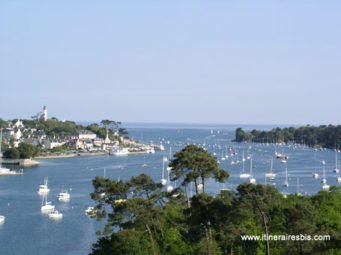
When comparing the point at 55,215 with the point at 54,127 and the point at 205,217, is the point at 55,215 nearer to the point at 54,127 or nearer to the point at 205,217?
the point at 205,217

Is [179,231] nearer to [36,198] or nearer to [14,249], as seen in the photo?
[14,249]

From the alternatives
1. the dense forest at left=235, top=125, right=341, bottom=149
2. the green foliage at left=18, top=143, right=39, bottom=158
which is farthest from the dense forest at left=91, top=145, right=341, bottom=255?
the dense forest at left=235, top=125, right=341, bottom=149

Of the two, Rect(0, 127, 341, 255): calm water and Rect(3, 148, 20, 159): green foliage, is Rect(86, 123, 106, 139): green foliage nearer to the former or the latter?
Rect(0, 127, 341, 255): calm water

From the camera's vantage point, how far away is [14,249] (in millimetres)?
11641

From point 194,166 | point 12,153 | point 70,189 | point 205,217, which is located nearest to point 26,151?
point 12,153

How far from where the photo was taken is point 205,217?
6000 mm

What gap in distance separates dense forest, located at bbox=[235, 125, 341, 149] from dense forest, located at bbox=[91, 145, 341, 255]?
35.2m

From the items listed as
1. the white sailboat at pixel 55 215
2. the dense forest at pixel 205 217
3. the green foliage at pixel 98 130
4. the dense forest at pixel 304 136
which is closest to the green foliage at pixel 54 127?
the green foliage at pixel 98 130

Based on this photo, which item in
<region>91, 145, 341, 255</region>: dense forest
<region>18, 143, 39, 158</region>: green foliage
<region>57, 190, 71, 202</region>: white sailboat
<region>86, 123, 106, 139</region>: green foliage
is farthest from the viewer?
<region>86, 123, 106, 139</region>: green foliage

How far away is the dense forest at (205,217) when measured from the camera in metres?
5.76

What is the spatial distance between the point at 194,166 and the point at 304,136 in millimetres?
40733

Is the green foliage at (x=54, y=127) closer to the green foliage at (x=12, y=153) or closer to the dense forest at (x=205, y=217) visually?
the green foliage at (x=12, y=153)

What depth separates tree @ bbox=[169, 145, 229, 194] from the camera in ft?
24.9

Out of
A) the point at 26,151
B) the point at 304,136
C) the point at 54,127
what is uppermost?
the point at 54,127
